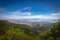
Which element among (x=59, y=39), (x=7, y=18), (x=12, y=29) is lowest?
(x=59, y=39)

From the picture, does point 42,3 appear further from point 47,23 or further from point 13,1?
point 13,1

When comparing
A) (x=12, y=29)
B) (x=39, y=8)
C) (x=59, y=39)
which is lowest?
(x=59, y=39)

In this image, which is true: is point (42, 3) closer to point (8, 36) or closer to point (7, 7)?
point (7, 7)

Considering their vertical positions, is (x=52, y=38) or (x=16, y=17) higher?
(x=16, y=17)

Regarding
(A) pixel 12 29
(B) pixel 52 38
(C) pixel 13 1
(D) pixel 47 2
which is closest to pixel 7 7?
(C) pixel 13 1

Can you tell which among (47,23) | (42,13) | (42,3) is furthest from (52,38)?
(42,3)

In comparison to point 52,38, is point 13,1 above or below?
above
